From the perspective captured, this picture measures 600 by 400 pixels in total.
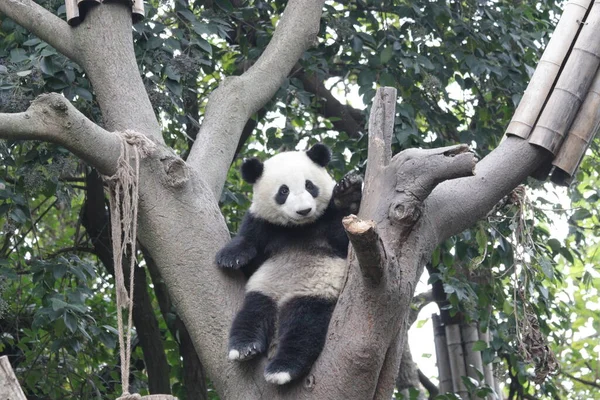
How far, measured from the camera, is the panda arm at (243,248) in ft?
13.1

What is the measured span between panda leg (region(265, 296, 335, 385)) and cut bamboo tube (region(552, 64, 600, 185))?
1.33 metres

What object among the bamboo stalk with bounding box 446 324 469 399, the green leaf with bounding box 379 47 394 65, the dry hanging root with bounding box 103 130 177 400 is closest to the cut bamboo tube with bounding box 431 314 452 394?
the bamboo stalk with bounding box 446 324 469 399

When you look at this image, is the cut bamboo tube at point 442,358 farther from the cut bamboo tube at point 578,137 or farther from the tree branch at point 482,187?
the tree branch at point 482,187

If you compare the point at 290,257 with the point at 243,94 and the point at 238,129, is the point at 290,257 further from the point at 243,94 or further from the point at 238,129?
the point at 243,94

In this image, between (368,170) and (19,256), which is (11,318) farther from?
(368,170)

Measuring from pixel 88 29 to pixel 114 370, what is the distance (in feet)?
12.2

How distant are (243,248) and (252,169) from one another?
0.88 meters

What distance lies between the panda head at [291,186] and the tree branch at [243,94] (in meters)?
0.24

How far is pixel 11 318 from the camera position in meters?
6.91

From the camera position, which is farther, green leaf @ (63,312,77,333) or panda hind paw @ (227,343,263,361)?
green leaf @ (63,312,77,333)

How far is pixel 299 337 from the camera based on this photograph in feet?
12.4

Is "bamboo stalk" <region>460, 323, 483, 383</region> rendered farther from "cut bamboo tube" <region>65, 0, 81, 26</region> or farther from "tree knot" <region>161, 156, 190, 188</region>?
"cut bamboo tube" <region>65, 0, 81, 26</region>

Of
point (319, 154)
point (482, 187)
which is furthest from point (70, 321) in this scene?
point (482, 187)

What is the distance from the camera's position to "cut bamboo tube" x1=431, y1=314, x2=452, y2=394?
8773 mm
